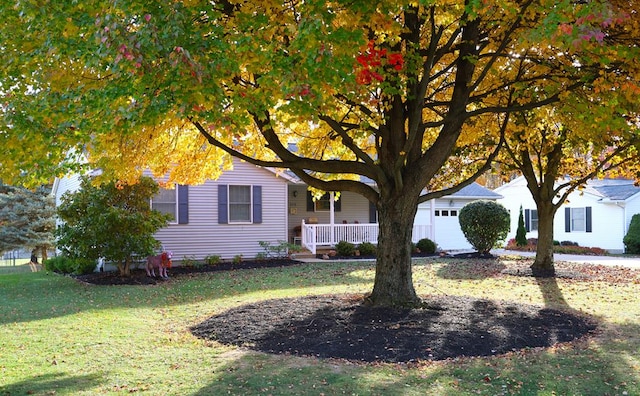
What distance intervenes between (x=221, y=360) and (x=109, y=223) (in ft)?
30.7

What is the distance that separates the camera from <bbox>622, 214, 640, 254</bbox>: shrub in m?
24.6

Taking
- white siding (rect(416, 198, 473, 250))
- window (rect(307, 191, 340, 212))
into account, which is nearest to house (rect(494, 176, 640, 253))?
white siding (rect(416, 198, 473, 250))

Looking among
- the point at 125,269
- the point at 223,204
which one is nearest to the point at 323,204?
the point at 223,204

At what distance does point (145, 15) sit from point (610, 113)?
6.43 m

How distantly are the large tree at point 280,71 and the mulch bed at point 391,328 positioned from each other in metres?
0.85

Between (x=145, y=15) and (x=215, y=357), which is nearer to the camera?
(x=145, y=15)

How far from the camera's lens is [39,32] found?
6809mm

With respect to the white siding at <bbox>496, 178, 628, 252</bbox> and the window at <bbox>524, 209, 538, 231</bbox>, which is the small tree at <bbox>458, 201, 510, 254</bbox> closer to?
the white siding at <bbox>496, 178, 628, 252</bbox>

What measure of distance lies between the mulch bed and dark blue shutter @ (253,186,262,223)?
9770 mm

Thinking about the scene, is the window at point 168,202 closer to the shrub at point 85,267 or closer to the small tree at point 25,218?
the shrub at point 85,267

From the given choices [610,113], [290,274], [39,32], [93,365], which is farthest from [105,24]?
[290,274]

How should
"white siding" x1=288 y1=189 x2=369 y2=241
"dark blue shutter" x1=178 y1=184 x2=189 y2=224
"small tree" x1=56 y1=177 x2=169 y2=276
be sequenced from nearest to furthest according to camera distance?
1. "small tree" x1=56 y1=177 x2=169 y2=276
2. "dark blue shutter" x1=178 y1=184 x2=189 y2=224
3. "white siding" x1=288 y1=189 x2=369 y2=241

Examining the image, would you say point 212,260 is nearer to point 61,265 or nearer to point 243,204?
point 243,204

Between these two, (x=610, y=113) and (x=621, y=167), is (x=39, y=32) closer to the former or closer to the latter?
(x=610, y=113)
